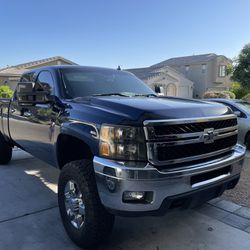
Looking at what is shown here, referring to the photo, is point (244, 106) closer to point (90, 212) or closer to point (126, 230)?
point (126, 230)

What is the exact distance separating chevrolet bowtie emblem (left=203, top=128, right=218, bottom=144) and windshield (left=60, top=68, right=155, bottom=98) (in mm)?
1379

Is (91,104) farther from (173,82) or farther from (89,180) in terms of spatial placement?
(173,82)

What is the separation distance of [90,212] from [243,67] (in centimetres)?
2182

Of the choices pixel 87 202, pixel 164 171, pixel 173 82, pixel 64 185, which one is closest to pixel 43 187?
pixel 64 185

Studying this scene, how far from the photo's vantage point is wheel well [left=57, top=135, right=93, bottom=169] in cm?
340

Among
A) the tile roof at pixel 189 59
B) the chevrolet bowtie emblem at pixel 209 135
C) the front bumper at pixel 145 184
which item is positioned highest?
the tile roof at pixel 189 59

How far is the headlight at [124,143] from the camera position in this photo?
2.53 metres

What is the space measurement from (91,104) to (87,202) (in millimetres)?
994

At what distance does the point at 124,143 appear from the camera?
2.56m

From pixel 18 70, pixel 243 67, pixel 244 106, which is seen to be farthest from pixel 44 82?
pixel 18 70

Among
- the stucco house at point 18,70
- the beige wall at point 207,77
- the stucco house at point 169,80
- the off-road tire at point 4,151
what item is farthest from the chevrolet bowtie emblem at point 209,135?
the beige wall at point 207,77

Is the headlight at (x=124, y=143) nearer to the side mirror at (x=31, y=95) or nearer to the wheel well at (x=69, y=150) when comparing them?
the wheel well at (x=69, y=150)

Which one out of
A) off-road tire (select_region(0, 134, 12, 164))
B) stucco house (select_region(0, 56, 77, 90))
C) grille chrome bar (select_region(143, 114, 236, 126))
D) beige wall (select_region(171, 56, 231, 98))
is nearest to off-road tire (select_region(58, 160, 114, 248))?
grille chrome bar (select_region(143, 114, 236, 126))

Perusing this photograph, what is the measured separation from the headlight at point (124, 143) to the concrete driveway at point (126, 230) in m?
1.13
